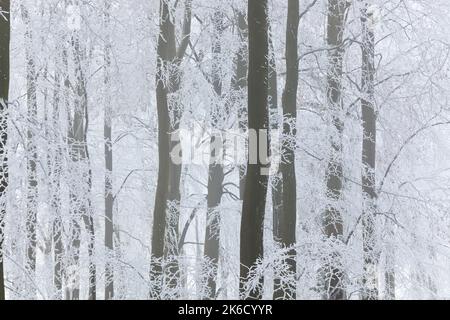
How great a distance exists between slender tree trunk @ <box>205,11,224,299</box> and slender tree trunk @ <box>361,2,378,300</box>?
2.91 metres

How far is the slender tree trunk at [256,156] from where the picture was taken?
31.0 feet

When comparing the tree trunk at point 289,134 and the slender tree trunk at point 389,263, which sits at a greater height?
the tree trunk at point 289,134

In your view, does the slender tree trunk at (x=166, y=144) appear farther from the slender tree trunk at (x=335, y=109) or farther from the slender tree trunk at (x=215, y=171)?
the slender tree trunk at (x=335, y=109)

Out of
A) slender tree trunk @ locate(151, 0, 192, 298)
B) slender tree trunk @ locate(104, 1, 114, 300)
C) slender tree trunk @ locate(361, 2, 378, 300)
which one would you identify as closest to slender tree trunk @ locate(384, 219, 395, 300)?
slender tree trunk @ locate(361, 2, 378, 300)

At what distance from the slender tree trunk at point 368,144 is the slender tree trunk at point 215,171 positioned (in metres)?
2.91

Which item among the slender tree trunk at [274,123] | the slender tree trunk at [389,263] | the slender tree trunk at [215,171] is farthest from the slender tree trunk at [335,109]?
the slender tree trunk at [215,171]

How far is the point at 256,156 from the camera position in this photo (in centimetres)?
955

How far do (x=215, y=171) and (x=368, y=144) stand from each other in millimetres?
3417

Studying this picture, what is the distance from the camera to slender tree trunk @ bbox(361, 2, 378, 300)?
13.1 m

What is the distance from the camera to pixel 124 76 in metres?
15.3

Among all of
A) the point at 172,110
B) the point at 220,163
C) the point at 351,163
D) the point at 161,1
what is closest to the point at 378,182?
the point at 351,163

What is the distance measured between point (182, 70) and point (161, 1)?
1398mm

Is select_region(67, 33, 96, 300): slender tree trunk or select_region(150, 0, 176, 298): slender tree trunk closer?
select_region(67, 33, 96, 300): slender tree trunk

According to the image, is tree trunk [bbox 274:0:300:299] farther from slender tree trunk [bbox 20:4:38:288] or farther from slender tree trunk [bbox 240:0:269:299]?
slender tree trunk [bbox 20:4:38:288]
